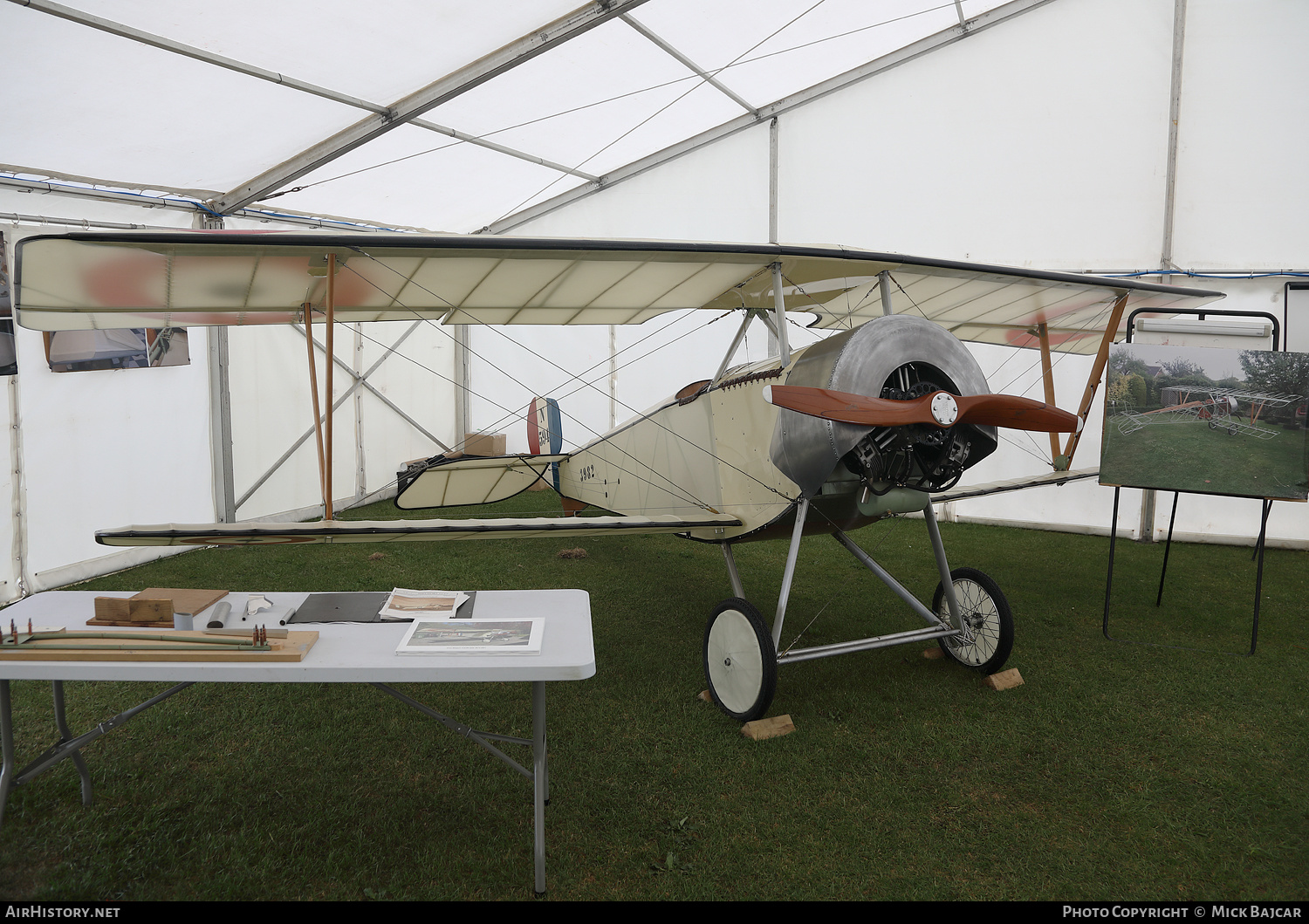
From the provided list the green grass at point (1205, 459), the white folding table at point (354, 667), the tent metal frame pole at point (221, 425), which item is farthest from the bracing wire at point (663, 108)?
the white folding table at point (354, 667)

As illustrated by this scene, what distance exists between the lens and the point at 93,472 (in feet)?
18.9

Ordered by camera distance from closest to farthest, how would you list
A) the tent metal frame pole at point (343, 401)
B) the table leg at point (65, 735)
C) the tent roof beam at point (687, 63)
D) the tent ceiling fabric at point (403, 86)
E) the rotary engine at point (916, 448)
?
the table leg at point (65, 735) < the rotary engine at point (916, 448) < the tent ceiling fabric at point (403, 86) < the tent roof beam at point (687, 63) < the tent metal frame pole at point (343, 401)

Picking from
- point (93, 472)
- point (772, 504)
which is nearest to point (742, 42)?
point (772, 504)

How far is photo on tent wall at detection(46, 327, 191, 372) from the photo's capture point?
546 cm

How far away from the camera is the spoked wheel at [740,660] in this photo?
3197mm

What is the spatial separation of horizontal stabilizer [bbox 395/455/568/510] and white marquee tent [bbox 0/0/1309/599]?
254cm

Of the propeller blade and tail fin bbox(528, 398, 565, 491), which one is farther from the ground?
the propeller blade

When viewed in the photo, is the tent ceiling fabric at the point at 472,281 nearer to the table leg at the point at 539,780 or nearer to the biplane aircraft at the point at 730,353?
the biplane aircraft at the point at 730,353

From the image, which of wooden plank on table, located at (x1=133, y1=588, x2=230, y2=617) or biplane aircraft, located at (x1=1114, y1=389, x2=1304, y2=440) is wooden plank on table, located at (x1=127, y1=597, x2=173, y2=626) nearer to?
wooden plank on table, located at (x1=133, y1=588, x2=230, y2=617)

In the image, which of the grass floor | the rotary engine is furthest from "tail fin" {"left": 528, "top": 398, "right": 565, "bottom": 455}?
the rotary engine

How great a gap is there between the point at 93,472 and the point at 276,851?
190 inches

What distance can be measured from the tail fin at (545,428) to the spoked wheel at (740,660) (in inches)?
154

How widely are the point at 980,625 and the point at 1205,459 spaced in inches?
66.3

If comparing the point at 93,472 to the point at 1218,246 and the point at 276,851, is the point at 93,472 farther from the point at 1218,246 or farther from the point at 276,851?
the point at 1218,246
